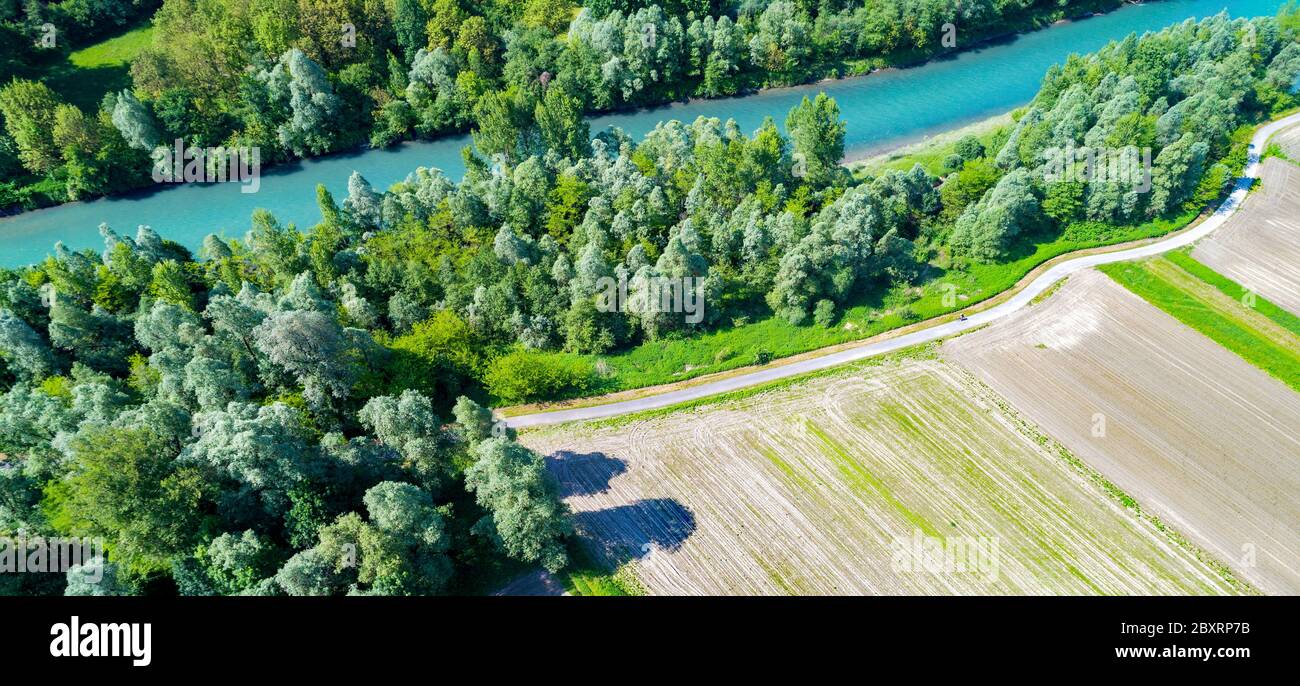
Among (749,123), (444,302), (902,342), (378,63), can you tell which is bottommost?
(902,342)

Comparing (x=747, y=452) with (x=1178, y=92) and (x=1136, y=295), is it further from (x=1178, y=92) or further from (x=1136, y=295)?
(x=1178, y=92)

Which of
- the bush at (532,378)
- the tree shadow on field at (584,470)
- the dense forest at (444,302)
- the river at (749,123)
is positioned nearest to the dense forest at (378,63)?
the river at (749,123)

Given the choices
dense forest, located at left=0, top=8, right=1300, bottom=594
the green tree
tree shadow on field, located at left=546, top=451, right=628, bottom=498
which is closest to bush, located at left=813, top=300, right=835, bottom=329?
dense forest, located at left=0, top=8, right=1300, bottom=594

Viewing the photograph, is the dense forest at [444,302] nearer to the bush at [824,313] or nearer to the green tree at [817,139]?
the bush at [824,313]

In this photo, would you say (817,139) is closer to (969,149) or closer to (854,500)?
(969,149)

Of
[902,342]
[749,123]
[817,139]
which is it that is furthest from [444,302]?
[749,123]
